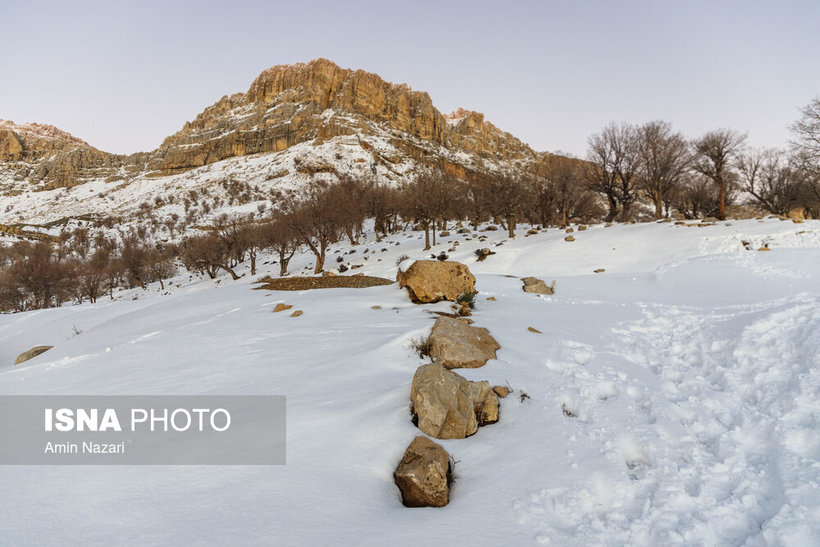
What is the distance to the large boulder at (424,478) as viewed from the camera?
2.80 metres

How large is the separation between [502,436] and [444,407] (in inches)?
29.2

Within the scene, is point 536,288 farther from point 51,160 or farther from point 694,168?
point 51,160

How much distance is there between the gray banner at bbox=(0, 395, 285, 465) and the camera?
3.15m

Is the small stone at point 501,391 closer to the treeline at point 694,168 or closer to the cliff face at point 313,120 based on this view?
the treeline at point 694,168

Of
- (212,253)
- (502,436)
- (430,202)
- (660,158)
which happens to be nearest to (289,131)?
(212,253)

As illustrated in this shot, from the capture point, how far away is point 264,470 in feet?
9.83

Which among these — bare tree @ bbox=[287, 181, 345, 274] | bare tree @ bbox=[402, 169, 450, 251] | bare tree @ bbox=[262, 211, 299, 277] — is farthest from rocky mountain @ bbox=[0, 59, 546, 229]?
bare tree @ bbox=[287, 181, 345, 274]

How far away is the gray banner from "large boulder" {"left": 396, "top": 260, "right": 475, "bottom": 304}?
231 inches

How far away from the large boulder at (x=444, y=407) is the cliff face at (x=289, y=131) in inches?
4214

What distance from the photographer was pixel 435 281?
32.0 ft

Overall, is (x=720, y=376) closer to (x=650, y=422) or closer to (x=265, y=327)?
(x=650, y=422)

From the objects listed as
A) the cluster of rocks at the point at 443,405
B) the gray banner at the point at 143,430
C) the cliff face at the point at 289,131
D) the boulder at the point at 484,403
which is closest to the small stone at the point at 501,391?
the cluster of rocks at the point at 443,405

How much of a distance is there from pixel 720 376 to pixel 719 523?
310 centimetres

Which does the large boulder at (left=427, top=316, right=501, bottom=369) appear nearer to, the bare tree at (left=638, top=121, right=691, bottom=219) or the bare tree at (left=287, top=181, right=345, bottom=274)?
the bare tree at (left=287, top=181, right=345, bottom=274)
